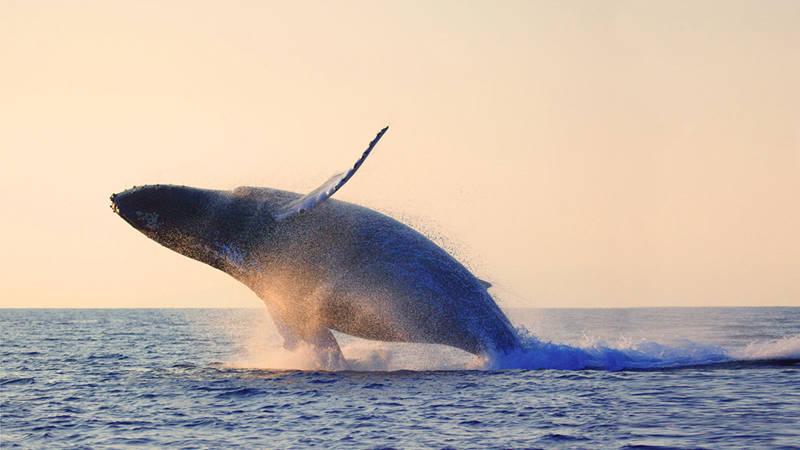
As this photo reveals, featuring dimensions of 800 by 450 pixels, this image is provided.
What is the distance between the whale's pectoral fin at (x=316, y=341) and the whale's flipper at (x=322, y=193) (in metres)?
2.30

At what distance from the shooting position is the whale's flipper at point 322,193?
11836 mm

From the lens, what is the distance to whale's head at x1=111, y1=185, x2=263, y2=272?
13.5 metres

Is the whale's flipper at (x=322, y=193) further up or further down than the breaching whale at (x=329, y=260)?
further up

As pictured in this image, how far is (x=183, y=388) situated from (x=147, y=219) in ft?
10.8

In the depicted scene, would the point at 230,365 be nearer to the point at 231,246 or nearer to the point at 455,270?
the point at 231,246

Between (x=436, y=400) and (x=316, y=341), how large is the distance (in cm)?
344

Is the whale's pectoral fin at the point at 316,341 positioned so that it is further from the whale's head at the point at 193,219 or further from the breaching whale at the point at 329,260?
the whale's head at the point at 193,219

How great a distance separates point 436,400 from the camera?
38.3ft

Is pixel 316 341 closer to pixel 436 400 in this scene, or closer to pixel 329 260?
pixel 329 260

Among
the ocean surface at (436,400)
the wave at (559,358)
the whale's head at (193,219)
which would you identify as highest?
the whale's head at (193,219)

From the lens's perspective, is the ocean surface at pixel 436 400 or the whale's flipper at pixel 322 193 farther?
the whale's flipper at pixel 322 193

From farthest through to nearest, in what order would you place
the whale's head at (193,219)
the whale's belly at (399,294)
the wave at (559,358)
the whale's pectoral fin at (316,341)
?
the wave at (559,358)
the whale's pectoral fin at (316,341)
the whale's head at (193,219)
the whale's belly at (399,294)

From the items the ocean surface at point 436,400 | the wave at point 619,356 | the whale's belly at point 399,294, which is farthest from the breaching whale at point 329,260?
the ocean surface at point 436,400

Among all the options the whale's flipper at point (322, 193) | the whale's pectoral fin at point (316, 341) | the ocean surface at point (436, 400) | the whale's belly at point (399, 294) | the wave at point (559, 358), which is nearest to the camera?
the ocean surface at point (436, 400)
